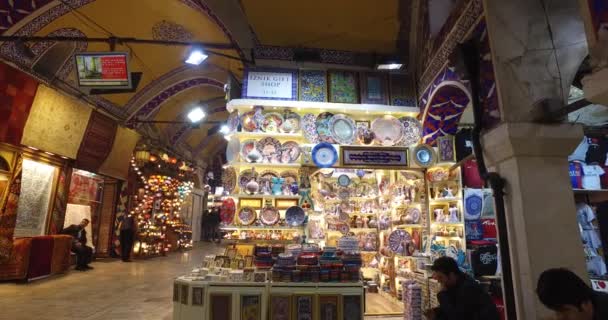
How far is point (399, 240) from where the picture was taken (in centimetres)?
539

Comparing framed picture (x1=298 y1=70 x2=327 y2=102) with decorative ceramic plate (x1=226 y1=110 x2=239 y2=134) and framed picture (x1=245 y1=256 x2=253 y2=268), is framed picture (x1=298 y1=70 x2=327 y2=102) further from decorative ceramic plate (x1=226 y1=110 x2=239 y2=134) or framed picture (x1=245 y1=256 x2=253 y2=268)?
framed picture (x1=245 y1=256 x2=253 y2=268)

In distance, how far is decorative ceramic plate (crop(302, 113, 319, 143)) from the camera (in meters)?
5.29

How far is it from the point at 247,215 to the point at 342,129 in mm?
2084

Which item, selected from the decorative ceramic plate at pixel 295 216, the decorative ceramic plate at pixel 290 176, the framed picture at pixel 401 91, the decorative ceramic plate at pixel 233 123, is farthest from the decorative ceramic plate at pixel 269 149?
the framed picture at pixel 401 91

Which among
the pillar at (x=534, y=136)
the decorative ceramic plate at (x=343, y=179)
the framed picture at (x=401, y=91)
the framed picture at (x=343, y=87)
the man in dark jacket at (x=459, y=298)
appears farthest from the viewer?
the decorative ceramic plate at (x=343, y=179)

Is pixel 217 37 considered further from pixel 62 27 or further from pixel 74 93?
pixel 74 93

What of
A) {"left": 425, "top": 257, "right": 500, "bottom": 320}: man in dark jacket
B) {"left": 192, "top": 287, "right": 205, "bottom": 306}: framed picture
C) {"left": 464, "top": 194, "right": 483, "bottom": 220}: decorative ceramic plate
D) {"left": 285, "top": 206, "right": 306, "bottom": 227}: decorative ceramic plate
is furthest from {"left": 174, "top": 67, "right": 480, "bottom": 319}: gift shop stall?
{"left": 425, "top": 257, "right": 500, "bottom": 320}: man in dark jacket

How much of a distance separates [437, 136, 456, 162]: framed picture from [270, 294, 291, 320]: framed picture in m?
3.25

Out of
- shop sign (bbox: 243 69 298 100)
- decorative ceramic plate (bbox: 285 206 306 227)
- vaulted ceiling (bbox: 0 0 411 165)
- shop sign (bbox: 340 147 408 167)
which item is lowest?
decorative ceramic plate (bbox: 285 206 306 227)

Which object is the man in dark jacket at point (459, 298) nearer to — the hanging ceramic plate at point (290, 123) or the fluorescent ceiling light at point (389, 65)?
the hanging ceramic plate at point (290, 123)

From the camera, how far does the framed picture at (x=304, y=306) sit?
311cm

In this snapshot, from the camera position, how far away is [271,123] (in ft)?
17.5

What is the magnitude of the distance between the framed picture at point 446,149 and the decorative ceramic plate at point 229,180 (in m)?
3.24

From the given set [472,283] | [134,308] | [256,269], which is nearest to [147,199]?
[134,308]
